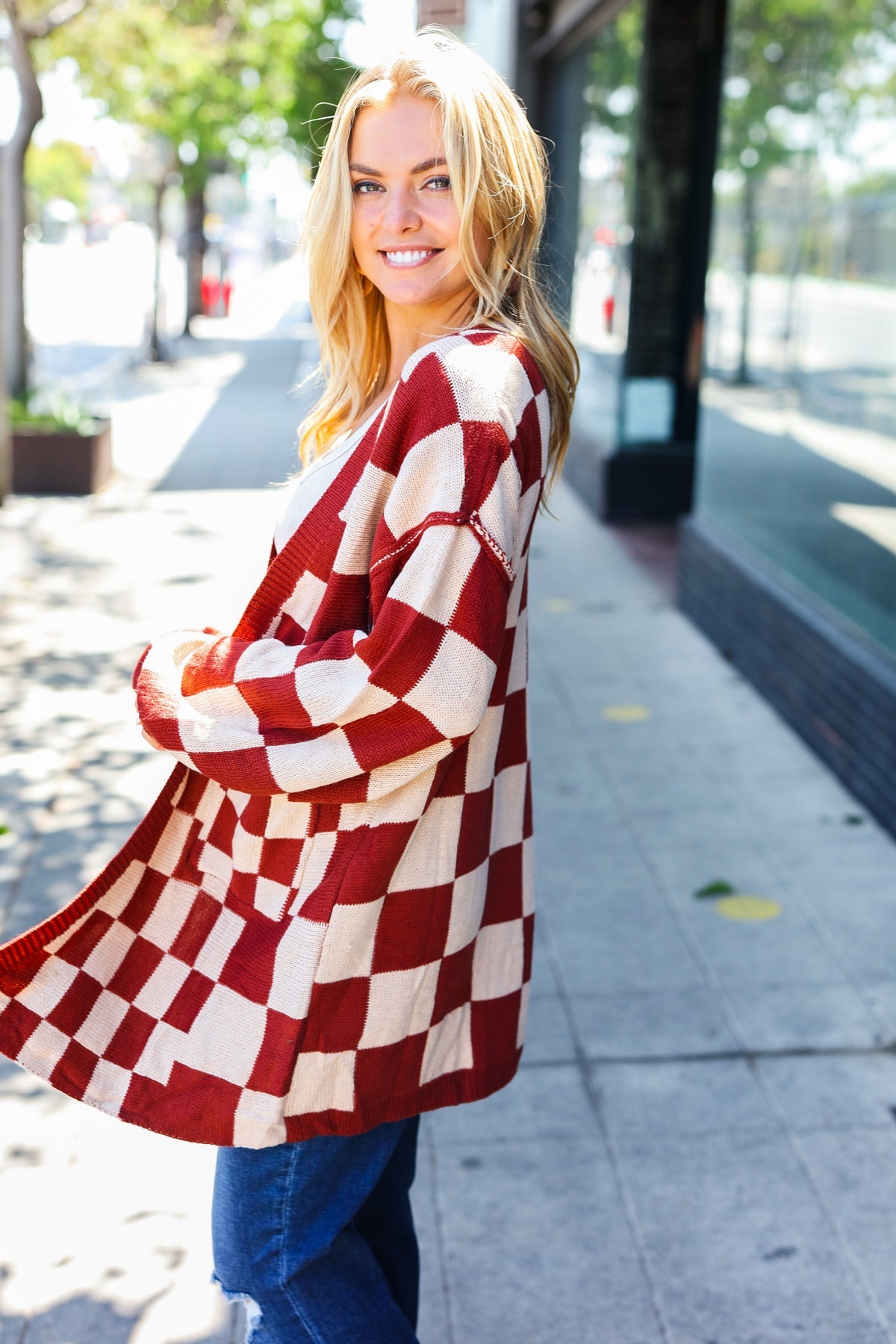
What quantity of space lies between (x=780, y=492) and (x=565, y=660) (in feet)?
4.29

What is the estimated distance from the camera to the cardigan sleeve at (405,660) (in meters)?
1.53

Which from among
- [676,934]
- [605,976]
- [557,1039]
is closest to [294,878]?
[557,1039]

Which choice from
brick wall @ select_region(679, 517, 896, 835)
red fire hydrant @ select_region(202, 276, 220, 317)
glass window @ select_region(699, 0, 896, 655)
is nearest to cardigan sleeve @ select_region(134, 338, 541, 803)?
brick wall @ select_region(679, 517, 896, 835)

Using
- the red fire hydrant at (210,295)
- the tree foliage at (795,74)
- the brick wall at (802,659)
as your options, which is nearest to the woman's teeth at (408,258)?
the brick wall at (802,659)

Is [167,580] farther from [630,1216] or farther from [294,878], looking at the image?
[294,878]

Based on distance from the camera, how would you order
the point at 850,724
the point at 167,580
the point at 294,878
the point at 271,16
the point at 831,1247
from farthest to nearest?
the point at 271,16 → the point at 167,580 → the point at 850,724 → the point at 831,1247 → the point at 294,878

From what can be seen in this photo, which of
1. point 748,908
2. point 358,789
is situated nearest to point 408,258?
point 358,789

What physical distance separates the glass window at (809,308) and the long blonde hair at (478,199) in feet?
12.1

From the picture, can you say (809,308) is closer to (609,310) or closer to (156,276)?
(609,310)

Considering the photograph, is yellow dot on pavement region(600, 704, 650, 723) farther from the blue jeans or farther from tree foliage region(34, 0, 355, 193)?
tree foliage region(34, 0, 355, 193)

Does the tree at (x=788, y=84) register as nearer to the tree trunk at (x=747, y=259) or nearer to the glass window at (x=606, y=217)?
the tree trunk at (x=747, y=259)

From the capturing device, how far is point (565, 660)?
7109 mm

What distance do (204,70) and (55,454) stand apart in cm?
537

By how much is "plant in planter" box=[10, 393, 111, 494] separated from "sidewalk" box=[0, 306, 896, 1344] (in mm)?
3887
